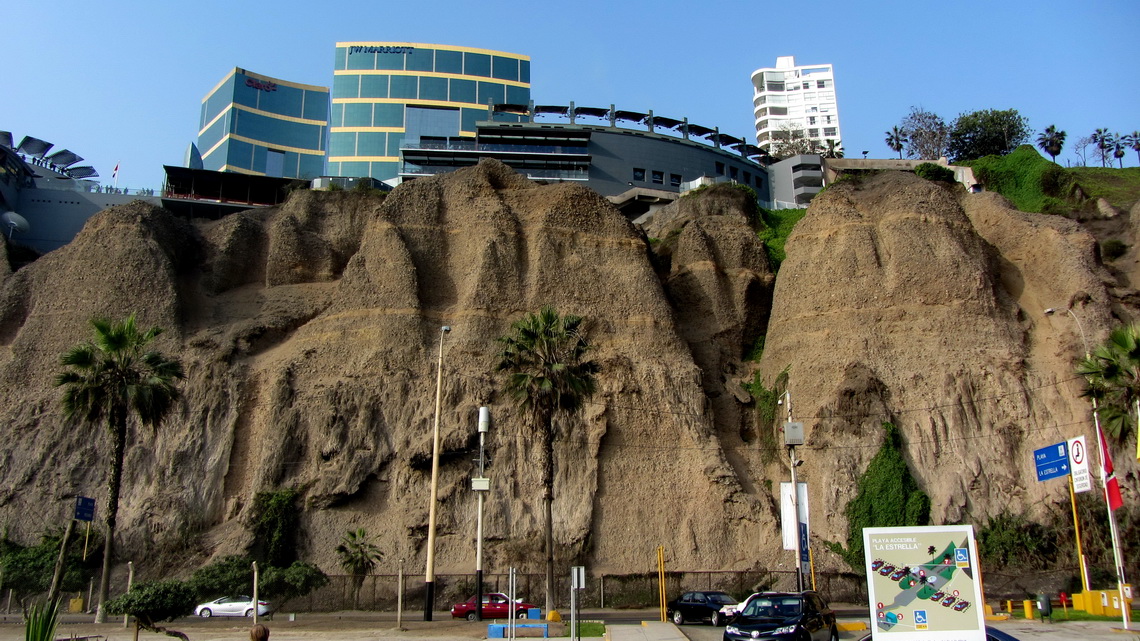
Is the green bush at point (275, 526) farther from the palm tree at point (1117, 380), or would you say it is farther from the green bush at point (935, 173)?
the green bush at point (935, 173)

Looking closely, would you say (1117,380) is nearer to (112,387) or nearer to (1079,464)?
(1079,464)

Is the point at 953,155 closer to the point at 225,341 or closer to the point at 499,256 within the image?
the point at 499,256

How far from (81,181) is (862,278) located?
59.1 meters

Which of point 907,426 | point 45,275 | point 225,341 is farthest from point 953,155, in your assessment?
point 45,275

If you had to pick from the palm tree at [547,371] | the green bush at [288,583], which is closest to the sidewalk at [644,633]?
the palm tree at [547,371]

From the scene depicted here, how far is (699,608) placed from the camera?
98.4ft

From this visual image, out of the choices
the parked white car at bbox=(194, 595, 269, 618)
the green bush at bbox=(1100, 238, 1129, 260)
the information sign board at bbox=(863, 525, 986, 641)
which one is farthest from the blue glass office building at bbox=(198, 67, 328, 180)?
the information sign board at bbox=(863, 525, 986, 641)

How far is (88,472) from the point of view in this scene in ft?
142

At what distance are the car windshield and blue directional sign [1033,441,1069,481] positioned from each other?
13.7m

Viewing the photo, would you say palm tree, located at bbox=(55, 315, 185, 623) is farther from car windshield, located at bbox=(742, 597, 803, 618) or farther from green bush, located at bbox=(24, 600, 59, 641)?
green bush, located at bbox=(24, 600, 59, 641)

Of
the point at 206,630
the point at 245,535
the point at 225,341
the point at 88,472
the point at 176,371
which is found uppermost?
the point at 225,341

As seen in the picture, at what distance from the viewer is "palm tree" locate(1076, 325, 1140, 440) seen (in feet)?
107

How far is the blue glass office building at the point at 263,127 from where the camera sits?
134m

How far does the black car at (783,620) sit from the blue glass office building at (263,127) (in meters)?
121
